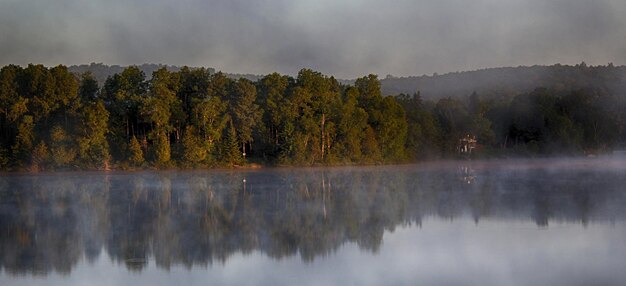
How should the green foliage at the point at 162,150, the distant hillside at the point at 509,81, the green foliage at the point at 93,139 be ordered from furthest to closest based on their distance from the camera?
1. the distant hillside at the point at 509,81
2. the green foliage at the point at 162,150
3. the green foliage at the point at 93,139

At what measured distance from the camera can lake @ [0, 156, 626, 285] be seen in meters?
15.7

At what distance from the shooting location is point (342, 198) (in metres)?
32.8

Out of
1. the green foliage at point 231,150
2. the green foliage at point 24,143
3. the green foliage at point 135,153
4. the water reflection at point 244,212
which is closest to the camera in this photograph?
the water reflection at point 244,212

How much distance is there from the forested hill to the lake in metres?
102

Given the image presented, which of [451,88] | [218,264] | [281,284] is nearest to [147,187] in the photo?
[218,264]

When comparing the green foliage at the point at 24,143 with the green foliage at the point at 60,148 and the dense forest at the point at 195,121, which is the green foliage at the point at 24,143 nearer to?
the dense forest at the point at 195,121

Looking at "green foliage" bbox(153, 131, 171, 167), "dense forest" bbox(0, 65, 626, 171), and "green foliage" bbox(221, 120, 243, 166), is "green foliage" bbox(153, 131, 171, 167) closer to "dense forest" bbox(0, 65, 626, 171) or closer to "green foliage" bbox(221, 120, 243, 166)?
"dense forest" bbox(0, 65, 626, 171)

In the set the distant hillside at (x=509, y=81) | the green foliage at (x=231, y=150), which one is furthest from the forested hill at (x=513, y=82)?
the green foliage at (x=231, y=150)

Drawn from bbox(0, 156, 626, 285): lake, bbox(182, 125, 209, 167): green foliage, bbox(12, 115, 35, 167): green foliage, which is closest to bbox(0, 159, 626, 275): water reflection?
bbox(0, 156, 626, 285): lake

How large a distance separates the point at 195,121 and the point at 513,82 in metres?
109

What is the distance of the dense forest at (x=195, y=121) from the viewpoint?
61.0 m

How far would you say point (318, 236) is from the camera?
69.1ft

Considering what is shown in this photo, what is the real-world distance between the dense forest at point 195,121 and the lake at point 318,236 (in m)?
24.0

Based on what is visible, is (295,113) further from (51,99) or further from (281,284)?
(281,284)
